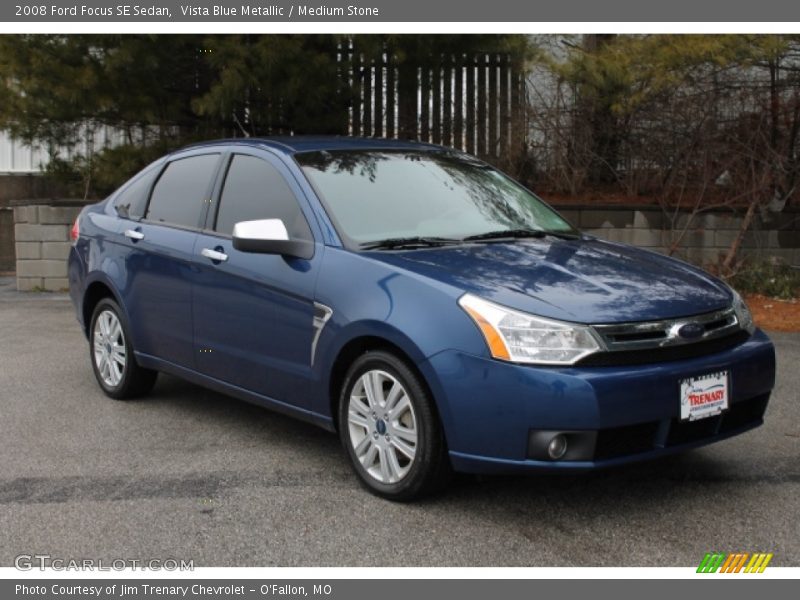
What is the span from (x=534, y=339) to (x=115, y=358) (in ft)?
11.3

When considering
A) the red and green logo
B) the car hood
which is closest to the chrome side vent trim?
the car hood

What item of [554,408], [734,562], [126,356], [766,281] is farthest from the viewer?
[766,281]

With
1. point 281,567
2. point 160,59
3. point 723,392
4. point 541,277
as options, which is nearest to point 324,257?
point 541,277

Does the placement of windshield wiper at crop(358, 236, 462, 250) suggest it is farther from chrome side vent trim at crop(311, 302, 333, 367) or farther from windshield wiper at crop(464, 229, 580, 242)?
chrome side vent trim at crop(311, 302, 333, 367)

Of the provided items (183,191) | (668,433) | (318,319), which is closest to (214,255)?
(183,191)

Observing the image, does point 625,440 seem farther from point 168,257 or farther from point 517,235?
point 168,257

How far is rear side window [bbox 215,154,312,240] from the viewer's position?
5.13 meters

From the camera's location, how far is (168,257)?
230 inches

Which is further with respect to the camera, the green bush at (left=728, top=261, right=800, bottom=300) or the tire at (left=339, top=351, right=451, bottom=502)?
the green bush at (left=728, top=261, right=800, bottom=300)

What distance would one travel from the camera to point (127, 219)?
6.47 m

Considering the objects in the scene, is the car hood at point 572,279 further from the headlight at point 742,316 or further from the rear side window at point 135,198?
the rear side window at point 135,198

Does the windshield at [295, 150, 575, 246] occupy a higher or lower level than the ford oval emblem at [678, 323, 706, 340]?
higher

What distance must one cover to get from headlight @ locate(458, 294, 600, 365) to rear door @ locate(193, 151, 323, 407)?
1.05m

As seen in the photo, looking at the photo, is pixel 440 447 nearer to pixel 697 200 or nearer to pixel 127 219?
pixel 127 219
